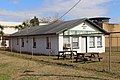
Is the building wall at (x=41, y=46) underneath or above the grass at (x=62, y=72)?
above

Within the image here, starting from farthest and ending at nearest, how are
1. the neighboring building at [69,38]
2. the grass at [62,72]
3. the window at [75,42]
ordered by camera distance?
1. the window at [75,42]
2. the neighboring building at [69,38]
3. the grass at [62,72]

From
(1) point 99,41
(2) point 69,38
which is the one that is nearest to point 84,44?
(1) point 99,41

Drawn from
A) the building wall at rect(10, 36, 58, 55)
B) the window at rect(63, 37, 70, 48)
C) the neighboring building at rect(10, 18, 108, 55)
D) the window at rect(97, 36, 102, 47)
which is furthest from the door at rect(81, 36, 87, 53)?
the building wall at rect(10, 36, 58, 55)

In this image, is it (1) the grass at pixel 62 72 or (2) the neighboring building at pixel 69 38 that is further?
(2) the neighboring building at pixel 69 38

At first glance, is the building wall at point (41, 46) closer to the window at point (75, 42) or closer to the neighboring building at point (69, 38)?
the neighboring building at point (69, 38)

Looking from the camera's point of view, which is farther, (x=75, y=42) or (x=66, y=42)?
(x=75, y=42)

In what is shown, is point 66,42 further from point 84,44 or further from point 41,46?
point 41,46

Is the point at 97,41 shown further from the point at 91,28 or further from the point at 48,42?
the point at 48,42

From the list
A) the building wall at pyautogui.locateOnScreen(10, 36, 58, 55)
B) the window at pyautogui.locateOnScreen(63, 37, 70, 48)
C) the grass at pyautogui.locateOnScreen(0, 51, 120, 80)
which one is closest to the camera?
the grass at pyautogui.locateOnScreen(0, 51, 120, 80)

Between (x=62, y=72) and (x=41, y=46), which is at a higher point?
(x=41, y=46)

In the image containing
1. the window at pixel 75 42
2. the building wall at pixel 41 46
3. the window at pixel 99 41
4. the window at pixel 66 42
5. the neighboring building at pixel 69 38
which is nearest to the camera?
the neighboring building at pixel 69 38

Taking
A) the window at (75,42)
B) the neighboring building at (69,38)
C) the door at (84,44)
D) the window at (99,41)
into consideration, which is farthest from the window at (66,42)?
the window at (99,41)

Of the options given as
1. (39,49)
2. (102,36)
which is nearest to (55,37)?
(39,49)

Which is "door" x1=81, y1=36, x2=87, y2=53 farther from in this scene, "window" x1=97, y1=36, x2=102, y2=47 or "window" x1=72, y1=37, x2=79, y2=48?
"window" x1=97, y1=36, x2=102, y2=47
